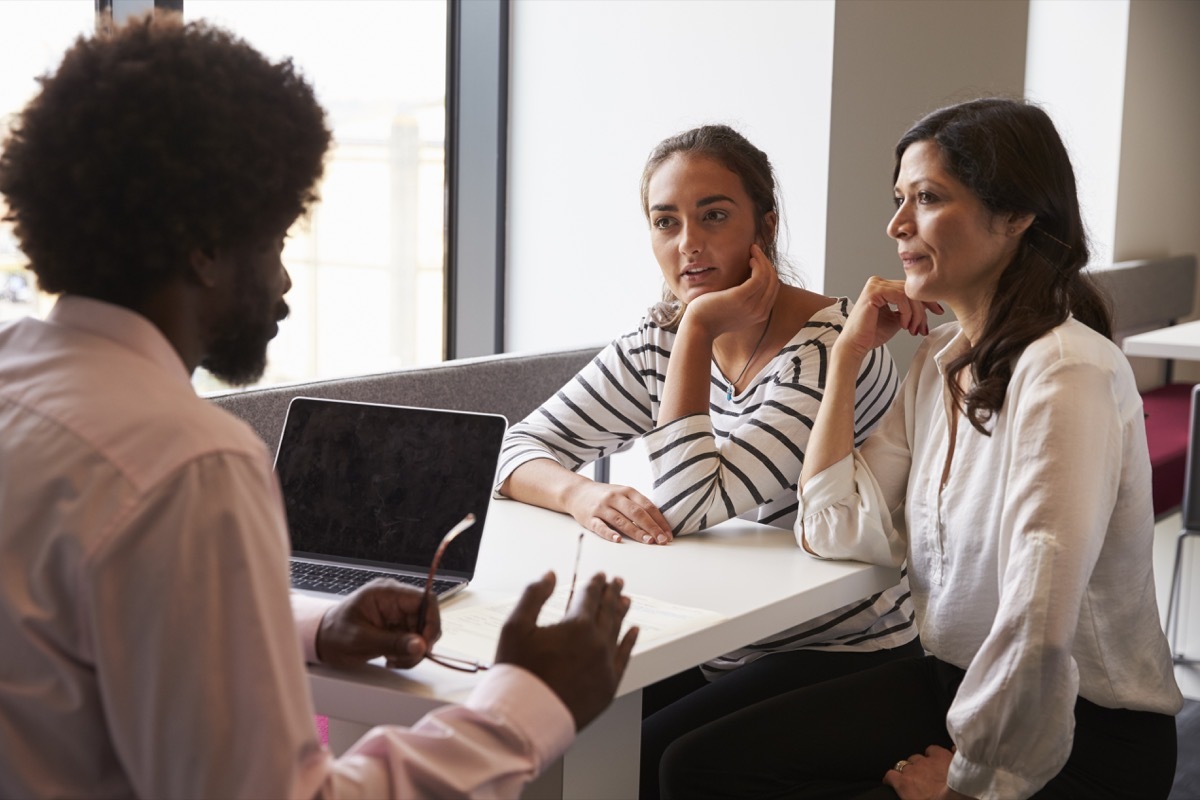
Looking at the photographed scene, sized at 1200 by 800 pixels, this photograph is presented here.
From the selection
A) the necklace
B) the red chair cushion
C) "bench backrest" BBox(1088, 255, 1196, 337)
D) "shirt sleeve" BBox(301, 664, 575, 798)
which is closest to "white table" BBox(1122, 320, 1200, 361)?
the red chair cushion

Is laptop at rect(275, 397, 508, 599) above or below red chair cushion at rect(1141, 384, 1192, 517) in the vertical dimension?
above

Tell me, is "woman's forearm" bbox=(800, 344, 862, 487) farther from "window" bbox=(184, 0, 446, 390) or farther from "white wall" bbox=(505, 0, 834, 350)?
"window" bbox=(184, 0, 446, 390)

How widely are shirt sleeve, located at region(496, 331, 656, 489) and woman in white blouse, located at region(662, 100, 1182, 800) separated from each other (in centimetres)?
37

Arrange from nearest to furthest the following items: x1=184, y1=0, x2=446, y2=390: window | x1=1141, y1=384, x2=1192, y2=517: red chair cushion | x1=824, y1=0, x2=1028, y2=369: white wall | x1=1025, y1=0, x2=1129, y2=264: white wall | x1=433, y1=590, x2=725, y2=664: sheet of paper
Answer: x1=433, y1=590, x2=725, y2=664: sheet of paper < x1=824, y1=0, x2=1028, y2=369: white wall < x1=184, y1=0, x2=446, y2=390: window < x1=1141, y1=384, x2=1192, y2=517: red chair cushion < x1=1025, y1=0, x2=1129, y2=264: white wall

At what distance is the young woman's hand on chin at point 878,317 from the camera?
1.65 m

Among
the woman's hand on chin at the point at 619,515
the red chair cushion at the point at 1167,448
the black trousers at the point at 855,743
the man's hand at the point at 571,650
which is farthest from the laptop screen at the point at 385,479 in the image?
the red chair cushion at the point at 1167,448

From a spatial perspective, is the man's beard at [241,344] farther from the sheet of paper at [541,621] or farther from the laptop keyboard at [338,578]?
the laptop keyboard at [338,578]

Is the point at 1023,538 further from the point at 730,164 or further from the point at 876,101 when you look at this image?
the point at 876,101

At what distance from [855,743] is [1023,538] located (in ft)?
1.06

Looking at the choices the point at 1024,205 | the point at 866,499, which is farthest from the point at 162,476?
the point at 1024,205

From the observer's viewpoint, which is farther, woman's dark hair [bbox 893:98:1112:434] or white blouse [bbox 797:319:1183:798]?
woman's dark hair [bbox 893:98:1112:434]

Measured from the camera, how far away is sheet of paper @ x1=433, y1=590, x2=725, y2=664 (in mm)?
1205

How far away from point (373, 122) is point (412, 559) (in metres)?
2.61

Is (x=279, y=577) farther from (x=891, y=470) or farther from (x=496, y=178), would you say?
(x=496, y=178)
